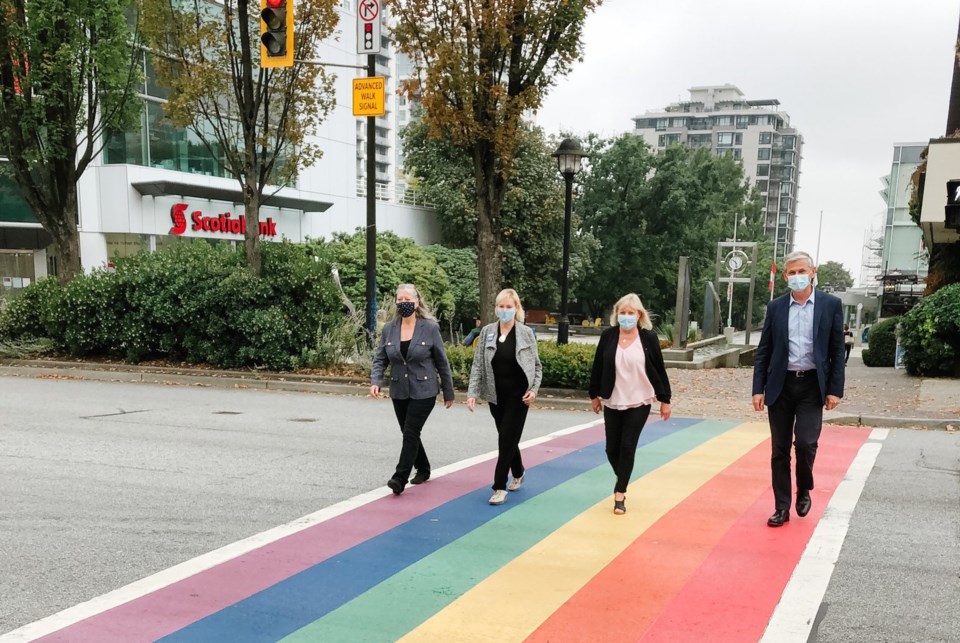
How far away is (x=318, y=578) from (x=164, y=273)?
41.5 feet

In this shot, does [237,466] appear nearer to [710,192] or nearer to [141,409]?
[141,409]

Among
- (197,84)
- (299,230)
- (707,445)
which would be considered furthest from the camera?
(299,230)

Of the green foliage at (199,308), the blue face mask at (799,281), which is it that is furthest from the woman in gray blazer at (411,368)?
the green foliage at (199,308)

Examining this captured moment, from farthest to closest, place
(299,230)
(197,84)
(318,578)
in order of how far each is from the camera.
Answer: (299,230) → (197,84) → (318,578)

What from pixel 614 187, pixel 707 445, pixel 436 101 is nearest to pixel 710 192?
pixel 614 187

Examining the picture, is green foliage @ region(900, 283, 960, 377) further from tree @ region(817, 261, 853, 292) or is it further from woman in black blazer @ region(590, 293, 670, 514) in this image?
tree @ region(817, 261, 853, 292)

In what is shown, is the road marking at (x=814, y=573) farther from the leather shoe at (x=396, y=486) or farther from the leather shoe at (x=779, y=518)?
the leather shoe at (x=396, y=486)

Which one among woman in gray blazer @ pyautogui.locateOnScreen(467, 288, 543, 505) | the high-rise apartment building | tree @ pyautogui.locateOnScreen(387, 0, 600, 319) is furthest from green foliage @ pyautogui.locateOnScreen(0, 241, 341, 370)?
the high-rise apartment building

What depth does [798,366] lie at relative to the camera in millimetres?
5289

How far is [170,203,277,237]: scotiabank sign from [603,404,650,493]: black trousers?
70.7 ft

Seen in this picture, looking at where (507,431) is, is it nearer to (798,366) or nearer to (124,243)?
(798,366)

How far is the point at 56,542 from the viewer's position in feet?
17.1

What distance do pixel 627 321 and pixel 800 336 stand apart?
128 centimetres

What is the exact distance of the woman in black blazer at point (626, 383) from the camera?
227 inches
